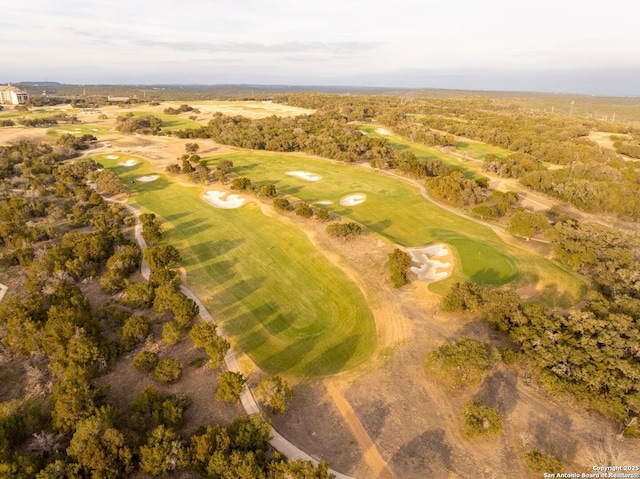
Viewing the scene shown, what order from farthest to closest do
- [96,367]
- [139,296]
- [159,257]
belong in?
[159,257]
[139,296]
[96,367]

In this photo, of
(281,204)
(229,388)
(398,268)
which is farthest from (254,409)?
(281,204)

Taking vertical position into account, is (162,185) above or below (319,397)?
above

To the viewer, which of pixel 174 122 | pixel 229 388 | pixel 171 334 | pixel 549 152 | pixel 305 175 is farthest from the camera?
pixel 174 122

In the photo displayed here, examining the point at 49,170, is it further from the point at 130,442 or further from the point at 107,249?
the point at 130,442


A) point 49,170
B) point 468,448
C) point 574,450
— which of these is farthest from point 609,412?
point 49,170

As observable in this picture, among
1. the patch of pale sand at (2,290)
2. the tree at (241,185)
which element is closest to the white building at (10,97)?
the tree at (241,185)

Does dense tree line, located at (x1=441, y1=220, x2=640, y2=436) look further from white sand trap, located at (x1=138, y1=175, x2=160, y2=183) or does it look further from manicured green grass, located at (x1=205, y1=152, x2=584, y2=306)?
white sand trap, located at (x1=138, y1=175, x2=160, y2=183)

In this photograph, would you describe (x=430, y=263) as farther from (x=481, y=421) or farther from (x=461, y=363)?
(x=481, y=421)
